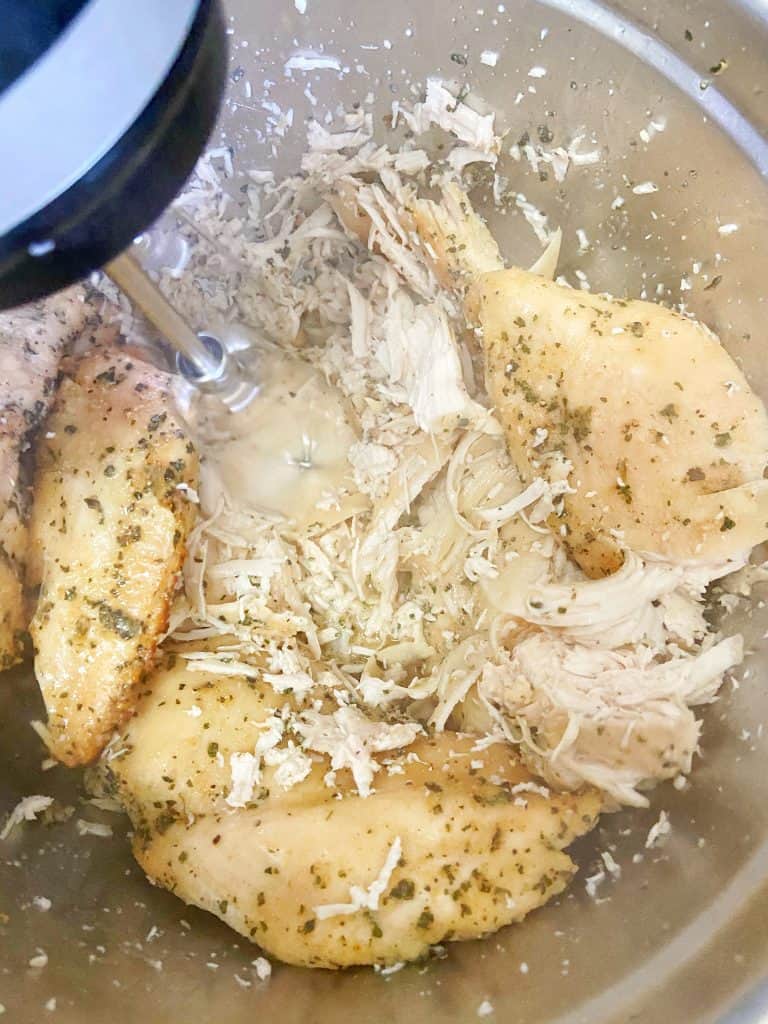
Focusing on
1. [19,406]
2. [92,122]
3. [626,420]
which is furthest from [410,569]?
[92,122]

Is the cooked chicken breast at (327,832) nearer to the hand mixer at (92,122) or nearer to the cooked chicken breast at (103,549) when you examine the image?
the cooked chicken breast at (103,549)

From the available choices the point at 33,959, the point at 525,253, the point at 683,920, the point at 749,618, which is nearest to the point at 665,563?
the point at 749,618

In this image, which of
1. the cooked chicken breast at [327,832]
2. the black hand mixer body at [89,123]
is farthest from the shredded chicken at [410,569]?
the black hand mixer body at [89,123]

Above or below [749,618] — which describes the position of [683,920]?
below

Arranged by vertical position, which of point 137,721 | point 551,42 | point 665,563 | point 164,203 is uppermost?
point 551,42

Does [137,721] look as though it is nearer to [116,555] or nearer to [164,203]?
[116,555]

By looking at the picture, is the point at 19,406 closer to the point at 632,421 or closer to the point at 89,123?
the point at 89,123

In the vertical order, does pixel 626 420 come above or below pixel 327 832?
above
